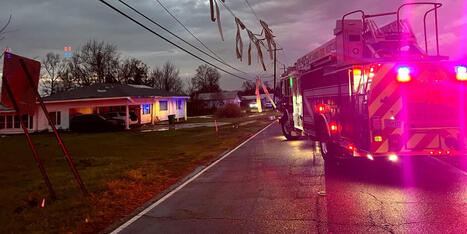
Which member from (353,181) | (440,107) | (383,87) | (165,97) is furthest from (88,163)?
(165,97)

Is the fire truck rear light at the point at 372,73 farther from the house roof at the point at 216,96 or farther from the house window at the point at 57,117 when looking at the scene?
the house roof at the point at 216,96

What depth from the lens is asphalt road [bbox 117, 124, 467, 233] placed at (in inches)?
210

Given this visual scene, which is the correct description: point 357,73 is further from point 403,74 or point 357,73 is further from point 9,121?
point 9,121

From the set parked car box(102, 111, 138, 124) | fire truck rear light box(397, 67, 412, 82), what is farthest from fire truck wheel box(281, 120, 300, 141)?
parked car box(102, 111, 138, 124)

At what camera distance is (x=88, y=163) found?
12.9 meters

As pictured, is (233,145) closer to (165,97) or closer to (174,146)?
(174,146)

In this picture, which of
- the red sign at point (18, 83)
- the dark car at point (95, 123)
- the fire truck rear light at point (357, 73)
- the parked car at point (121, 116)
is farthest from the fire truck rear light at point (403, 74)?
the parked car at point (121, 116)

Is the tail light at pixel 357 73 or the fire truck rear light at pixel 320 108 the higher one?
the tail light at pixel 357 73

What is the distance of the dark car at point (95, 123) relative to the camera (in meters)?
29.3

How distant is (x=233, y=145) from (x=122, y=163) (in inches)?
245

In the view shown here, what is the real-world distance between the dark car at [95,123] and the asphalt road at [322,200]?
68.2ft

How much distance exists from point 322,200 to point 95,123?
26144 millimetres

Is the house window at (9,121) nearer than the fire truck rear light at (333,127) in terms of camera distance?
No

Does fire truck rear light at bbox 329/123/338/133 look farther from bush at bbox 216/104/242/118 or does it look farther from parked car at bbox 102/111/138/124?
bush at bbox 216/104/242/118
